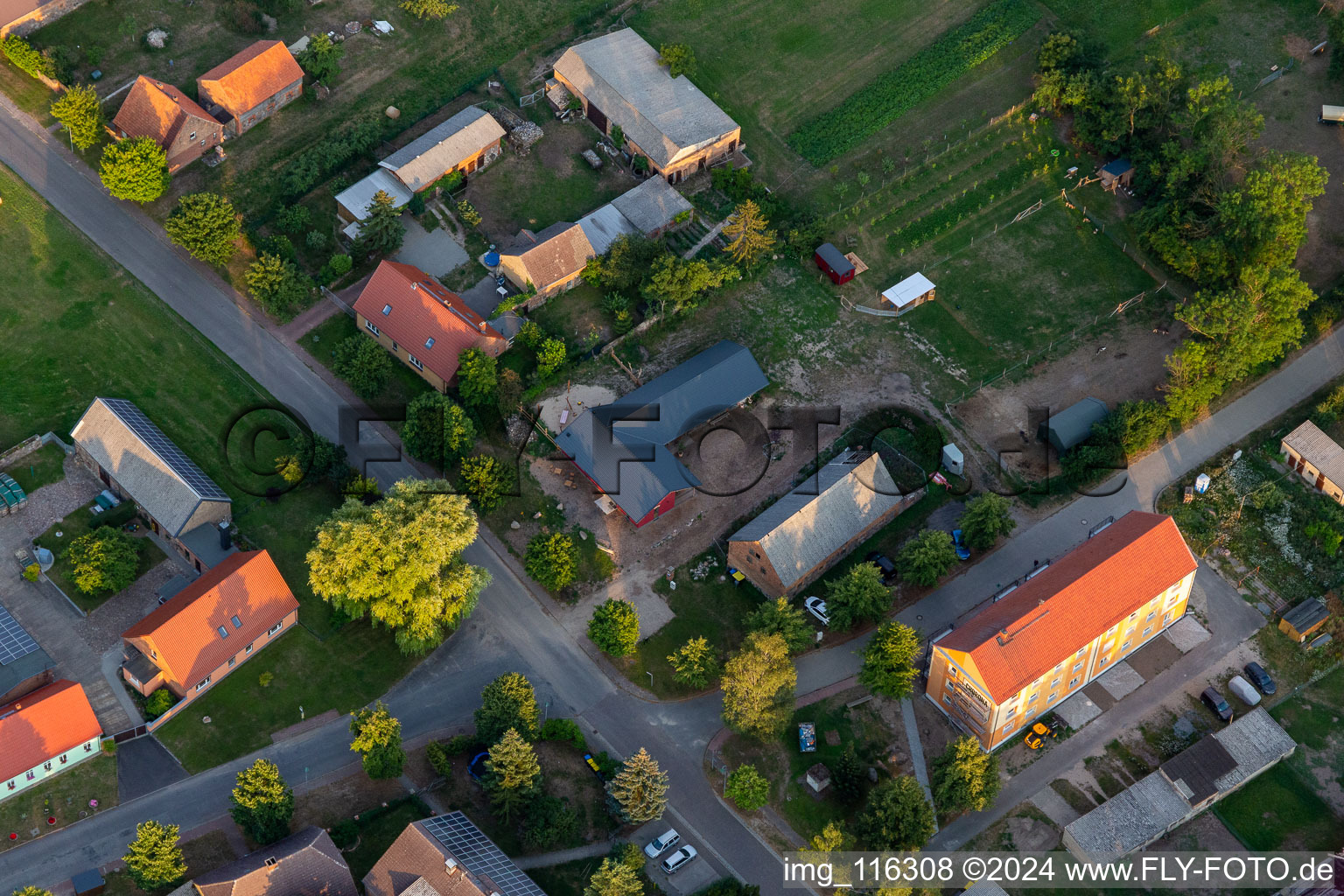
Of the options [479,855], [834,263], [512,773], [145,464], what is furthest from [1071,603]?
Answer: [145,464]

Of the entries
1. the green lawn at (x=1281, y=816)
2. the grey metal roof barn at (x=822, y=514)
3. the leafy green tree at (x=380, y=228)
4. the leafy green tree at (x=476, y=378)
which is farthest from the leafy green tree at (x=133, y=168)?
the green lawn at (x=1281, y=816)

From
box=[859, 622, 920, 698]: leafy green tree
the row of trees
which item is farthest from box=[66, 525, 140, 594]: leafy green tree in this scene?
the row of trees

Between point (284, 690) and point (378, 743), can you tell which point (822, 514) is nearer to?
point (378, 743)

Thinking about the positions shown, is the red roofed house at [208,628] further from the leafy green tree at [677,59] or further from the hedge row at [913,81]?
the hedge row at [913,81]

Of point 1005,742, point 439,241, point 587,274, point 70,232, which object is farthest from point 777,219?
point 70,232

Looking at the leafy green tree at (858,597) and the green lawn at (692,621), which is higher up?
the leafy green tree at (858,597)

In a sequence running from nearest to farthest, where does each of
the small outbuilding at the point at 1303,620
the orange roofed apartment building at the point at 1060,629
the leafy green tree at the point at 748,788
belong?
the leafy green tree at the point at 748,788 → the orange roofed apartment building at the point at 1060,629 → the small outbuilding at the point at 1303,620

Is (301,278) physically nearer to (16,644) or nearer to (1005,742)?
(16,644)
